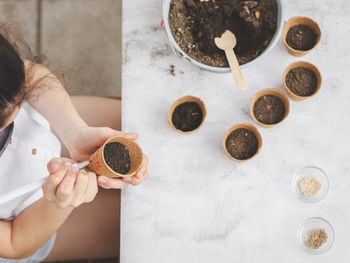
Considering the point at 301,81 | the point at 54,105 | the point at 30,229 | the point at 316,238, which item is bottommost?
the point at 30,229

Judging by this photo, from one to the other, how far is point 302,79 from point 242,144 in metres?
0.24

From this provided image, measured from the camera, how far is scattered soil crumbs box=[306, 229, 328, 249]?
2.71 feet

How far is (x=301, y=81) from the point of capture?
0.87 meters

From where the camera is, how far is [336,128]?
0.87 metres

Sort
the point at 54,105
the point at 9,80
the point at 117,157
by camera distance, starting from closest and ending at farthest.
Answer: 1. the point at 9,80
2. the point at 117,157
3. the point at 54,105

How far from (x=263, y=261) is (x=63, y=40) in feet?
4.82

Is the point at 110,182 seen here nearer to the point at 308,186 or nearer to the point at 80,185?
the point at 80,185

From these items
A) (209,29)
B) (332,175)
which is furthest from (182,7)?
(332,175)

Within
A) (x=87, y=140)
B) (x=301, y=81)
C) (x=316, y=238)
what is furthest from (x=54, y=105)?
(x=316, y=238)

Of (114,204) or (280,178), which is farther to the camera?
(114,204)

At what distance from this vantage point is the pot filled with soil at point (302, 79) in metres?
0.86

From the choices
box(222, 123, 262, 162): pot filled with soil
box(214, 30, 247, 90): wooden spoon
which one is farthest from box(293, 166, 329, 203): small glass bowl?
box(214, 30, 247, 90): wooden spoon

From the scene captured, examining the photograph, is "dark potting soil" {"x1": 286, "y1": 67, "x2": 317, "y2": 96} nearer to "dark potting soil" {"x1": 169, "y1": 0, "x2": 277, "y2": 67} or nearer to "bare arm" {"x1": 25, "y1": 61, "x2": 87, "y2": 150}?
"dark potting soil" {"x1": 169, "y1": 0, "x2": 277, "y2": 67}

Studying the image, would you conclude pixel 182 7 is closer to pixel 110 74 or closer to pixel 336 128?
pixel 336 128
